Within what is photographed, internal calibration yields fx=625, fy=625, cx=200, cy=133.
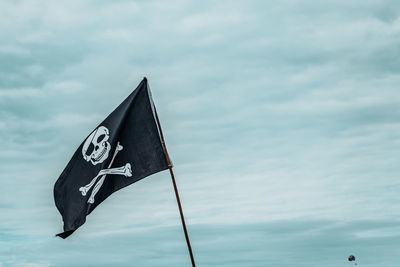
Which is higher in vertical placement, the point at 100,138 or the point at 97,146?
→ the point at 100,138

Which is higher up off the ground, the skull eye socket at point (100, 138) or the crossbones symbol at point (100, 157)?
the skull eye socket at point (100, 138)

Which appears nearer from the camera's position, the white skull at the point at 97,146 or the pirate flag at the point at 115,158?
the pirate flag at the point at 115,158

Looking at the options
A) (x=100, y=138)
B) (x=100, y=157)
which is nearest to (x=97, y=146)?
(x=100, y=138)

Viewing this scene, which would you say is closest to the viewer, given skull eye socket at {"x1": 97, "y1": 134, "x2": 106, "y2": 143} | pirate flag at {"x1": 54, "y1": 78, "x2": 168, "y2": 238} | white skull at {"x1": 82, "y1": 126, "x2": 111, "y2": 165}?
pirate flag at {"x1": 54, "y1": 78, "x2": 168, "y2": 238}

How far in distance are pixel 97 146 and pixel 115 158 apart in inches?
31.2

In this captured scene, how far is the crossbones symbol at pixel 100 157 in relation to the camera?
21734mm

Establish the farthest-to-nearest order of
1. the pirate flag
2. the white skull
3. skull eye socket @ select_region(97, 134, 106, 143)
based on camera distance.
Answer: skull eye socket @ select_region(97, 134, 106, 143) < the white skull < the pirate flag

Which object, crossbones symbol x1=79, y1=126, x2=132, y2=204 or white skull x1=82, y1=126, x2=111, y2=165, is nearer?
crossbones symbol x1=79, y1=126, x2=132, y2=204

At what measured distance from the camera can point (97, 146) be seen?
2214 cm

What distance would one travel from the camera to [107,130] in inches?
873

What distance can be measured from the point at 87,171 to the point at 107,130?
5.30 feet

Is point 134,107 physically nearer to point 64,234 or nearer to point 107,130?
point 107,130

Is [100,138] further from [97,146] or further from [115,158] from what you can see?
[115,158]

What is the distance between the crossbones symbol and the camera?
21.7 meters
